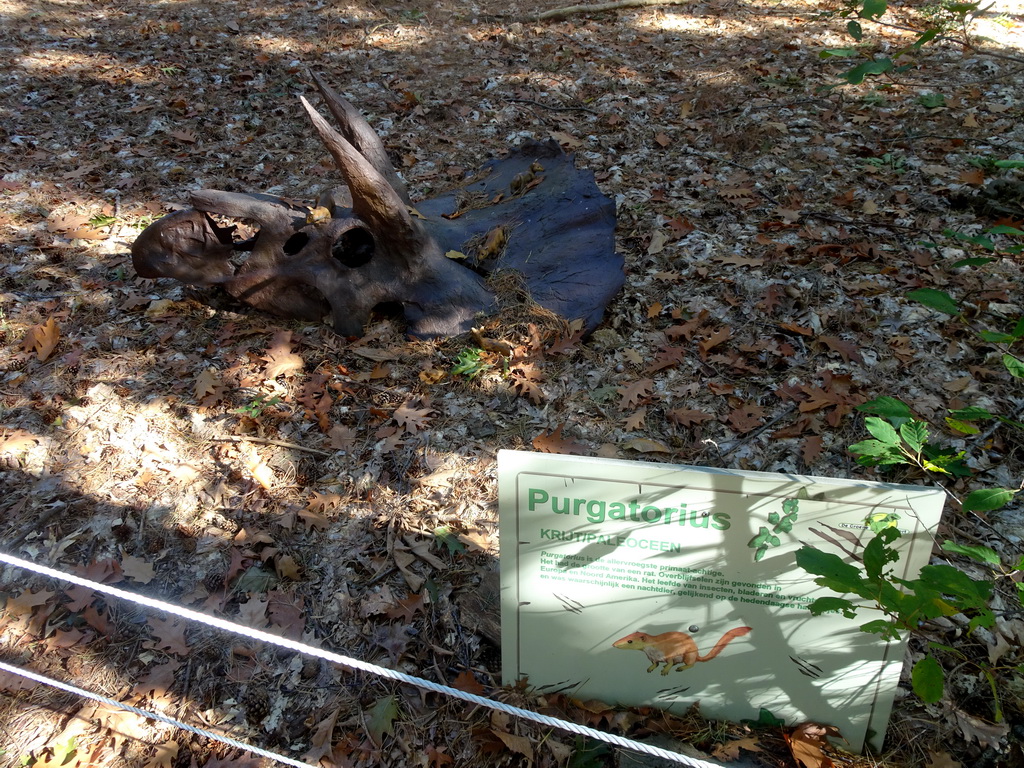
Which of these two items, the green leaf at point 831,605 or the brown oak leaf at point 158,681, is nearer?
the green leaf at point 831,605

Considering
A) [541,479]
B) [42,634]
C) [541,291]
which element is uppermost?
[541,479]

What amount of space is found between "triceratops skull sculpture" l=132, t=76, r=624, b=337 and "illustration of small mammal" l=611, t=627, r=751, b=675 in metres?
2.39

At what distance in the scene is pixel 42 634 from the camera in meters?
Result: 2.96

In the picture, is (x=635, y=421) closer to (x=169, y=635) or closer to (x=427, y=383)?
(x=427, y=383)

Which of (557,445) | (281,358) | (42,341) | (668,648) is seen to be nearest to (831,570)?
(668,648)

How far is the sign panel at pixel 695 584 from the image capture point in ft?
6.44

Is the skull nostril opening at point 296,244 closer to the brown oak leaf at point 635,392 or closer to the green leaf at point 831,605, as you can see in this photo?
the brown oak leaf at point 635,392

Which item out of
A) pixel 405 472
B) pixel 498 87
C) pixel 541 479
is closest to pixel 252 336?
pixel 405 472

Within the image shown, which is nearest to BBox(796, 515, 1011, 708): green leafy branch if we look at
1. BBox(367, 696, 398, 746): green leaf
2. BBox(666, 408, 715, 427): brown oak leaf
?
BBox(367, 696, 398, 746): green leaf

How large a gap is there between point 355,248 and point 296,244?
0.38 metres

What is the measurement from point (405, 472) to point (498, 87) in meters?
5.82

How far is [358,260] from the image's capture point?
444 cm

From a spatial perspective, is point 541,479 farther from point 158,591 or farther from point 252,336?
point 252,336

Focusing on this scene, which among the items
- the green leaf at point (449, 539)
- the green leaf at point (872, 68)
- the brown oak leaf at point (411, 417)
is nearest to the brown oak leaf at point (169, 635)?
the green leaf at point (449, 539)
